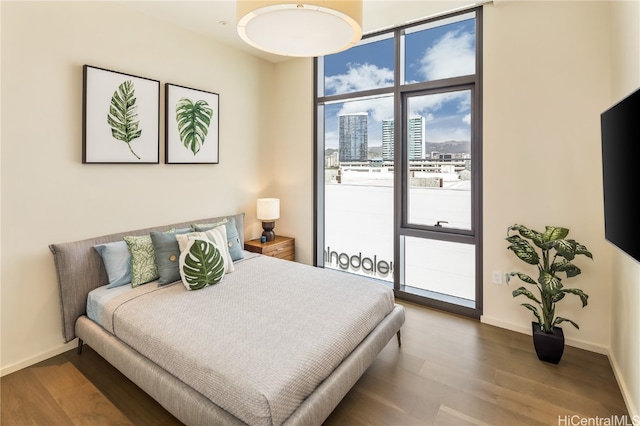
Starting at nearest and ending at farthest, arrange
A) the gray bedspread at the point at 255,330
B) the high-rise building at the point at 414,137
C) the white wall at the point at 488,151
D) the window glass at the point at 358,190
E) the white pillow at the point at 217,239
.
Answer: the gray bedspread at the point at 255,330 < the white wall at the point at 488,151 < the white pillow at the point at 217,239 < the high-rise building at the point at 414,137 < the window glass at the point at 358,190

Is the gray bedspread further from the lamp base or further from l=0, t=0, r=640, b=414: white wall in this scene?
the lamp base

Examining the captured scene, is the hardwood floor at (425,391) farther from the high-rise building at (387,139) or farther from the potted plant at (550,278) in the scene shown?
the high-rise building at (387,139)

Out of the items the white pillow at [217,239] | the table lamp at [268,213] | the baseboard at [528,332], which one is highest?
the table lamp at [268,213]

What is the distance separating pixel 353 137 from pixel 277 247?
1.64 metres

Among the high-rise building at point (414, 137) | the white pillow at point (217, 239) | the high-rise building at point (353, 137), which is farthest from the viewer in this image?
the high-rise building at point (353, 137)

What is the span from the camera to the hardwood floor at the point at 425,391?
6.16 ft

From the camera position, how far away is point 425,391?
210 centimetres

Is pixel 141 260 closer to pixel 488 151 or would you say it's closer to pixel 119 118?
pixel 119 118

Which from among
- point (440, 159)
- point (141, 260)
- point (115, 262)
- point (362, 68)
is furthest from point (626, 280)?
point (115, 262)

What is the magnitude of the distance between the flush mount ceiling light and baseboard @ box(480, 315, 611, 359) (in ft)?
8.67

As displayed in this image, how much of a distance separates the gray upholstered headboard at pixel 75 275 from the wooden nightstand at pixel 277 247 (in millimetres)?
1562

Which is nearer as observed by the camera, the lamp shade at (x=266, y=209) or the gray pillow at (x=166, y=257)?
the gray pillow at (x=166, y=257)

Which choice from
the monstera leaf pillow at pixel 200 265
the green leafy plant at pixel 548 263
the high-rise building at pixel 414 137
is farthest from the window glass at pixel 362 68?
the monstera leaf pillow at pixel 200 265

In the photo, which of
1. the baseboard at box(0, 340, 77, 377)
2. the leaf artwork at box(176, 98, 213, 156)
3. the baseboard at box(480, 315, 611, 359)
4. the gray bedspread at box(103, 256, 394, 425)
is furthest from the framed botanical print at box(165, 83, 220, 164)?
the baseboard at box(480, 315, 611, 359)
